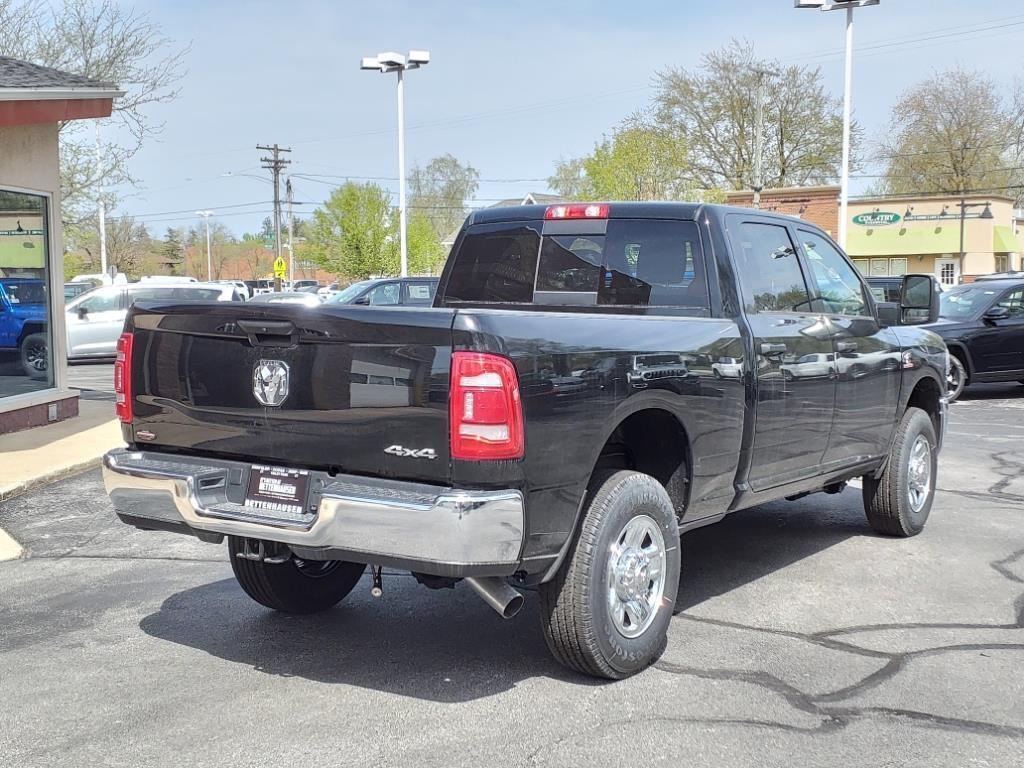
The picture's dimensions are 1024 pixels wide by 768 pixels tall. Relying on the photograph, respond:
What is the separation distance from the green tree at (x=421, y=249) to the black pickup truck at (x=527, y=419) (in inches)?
1968

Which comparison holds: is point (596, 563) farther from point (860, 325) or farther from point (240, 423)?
point (860, 325)

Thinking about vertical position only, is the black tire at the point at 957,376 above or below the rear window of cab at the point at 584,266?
below

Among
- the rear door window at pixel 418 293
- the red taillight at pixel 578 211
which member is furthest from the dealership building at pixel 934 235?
the red taillight at pixel 578 211

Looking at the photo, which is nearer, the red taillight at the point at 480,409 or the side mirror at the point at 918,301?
the red taillight at the point at 480,409

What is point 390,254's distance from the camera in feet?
159

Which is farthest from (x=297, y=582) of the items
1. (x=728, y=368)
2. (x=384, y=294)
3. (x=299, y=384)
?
(x=384, y=294)

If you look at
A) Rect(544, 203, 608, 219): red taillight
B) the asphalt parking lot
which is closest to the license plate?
the asphalt parking lot

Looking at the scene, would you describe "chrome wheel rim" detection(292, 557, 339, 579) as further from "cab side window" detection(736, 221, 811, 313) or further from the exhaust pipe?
"cab side window" detection(736, 221, 811, 313)

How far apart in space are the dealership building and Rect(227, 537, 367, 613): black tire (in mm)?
54240

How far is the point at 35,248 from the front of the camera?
12.2 metres

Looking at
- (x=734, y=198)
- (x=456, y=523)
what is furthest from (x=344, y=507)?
(x=734, y=198)

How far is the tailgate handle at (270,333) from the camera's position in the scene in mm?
4164

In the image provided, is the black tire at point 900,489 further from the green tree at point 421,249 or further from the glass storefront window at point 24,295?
the green tree at point 421,249

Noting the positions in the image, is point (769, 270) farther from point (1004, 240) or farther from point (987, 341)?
point (1004, 240)
